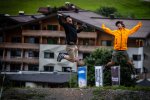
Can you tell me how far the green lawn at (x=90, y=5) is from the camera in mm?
13852

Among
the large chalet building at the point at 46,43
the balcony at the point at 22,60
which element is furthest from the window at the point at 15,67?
the balcony at the point at 22,60

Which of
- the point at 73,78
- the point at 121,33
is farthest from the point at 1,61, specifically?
the point at 121,33

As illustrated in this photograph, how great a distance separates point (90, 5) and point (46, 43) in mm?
6873

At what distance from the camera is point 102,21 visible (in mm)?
16125

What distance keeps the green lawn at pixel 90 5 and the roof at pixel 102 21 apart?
14.6 inches

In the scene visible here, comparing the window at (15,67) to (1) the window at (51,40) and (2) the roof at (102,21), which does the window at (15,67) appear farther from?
(2) the roof at (102,21)

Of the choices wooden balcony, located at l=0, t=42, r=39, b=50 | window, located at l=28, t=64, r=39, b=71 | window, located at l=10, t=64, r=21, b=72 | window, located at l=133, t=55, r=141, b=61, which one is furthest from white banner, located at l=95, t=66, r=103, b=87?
window, located at l=28, t=64, r=39, b=71

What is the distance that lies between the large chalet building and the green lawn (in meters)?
0.44

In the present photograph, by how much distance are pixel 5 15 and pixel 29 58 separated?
13.2 feet

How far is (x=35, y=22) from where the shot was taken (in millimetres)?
18000

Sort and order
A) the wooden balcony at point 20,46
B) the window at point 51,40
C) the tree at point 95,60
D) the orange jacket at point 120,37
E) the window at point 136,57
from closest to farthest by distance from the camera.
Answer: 1. the orange jacket at point 120,37
2. the tree at point 95,60
3. the window at point 136,57
4. the wooden balcony at point 20,46
5. the window at point 51,40

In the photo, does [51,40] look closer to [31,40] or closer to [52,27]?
[52,27]

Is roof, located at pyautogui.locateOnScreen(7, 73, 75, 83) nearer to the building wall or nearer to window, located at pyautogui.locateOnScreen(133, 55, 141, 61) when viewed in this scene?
the building wall

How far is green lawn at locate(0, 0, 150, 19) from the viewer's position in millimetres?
13852
